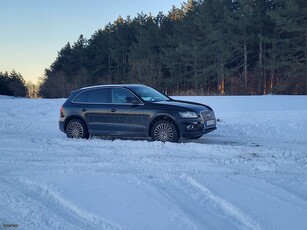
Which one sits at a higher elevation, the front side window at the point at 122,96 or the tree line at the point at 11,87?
the tree line at the point at 11,87

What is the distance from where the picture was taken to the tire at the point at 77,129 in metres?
11.4

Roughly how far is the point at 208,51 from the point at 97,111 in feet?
104

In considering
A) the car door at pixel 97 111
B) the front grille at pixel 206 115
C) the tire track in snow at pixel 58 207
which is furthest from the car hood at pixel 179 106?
the tire track in snow at pixel 58 207

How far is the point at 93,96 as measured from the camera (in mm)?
11500

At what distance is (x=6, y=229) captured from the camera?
4.40m

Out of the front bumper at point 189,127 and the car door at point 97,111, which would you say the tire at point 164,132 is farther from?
the car door at point 97,111

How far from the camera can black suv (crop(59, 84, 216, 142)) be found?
33.0 feet

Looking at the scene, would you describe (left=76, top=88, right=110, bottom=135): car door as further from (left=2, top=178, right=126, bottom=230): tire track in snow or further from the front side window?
(left=2, top=178, right=126, bottom=230): tire track in snow

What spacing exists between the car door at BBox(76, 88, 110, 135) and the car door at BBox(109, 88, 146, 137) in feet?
0.71

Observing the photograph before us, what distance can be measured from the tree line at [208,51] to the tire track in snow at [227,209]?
27.4 m

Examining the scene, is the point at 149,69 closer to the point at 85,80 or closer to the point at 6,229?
the point at 85,80

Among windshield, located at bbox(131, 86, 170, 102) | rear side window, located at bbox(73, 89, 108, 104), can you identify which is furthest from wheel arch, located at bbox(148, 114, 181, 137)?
rear side window, located at bbox(73, 89, 108, 104)

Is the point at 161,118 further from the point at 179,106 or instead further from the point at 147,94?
the point at 147,94

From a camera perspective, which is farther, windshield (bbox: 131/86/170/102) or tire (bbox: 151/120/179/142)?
windshield (bbox: 131/86/170/102)
